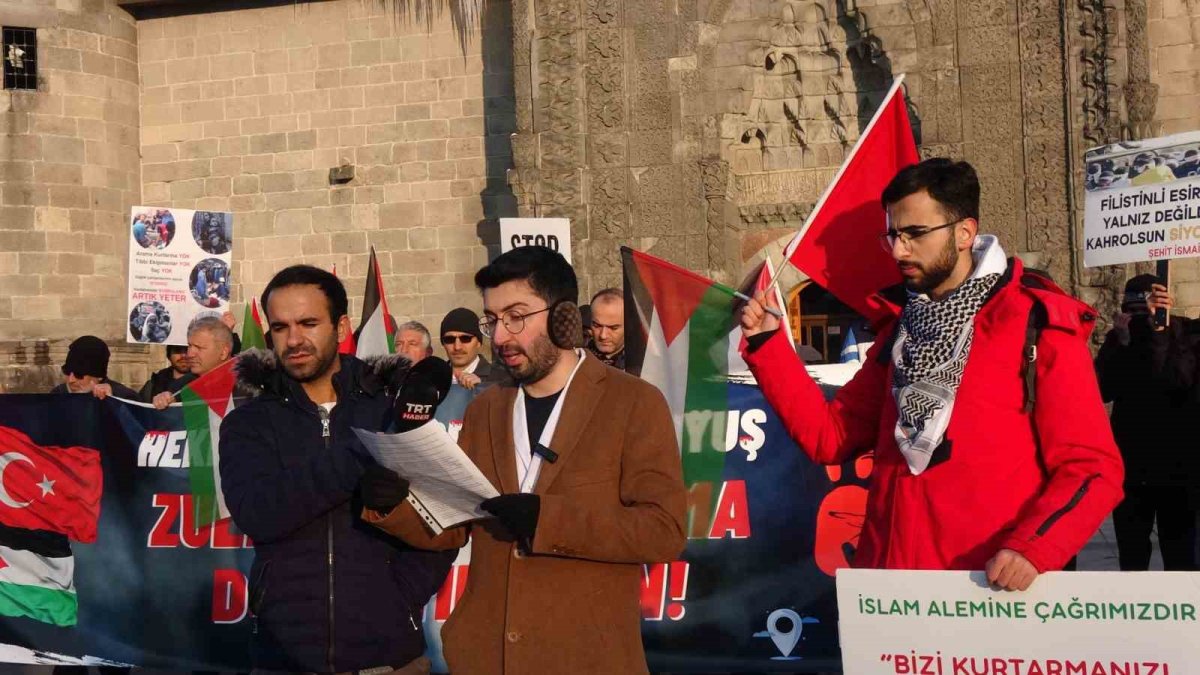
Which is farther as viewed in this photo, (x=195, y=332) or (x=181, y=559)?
(x=195, y=332)

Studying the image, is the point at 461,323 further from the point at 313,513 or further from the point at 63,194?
the point at 63,194

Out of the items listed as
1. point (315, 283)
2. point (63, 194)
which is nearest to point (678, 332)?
point (315, 283)

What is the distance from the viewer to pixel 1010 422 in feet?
12.6

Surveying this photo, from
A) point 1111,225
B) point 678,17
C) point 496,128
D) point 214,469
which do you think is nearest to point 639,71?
point 678,17

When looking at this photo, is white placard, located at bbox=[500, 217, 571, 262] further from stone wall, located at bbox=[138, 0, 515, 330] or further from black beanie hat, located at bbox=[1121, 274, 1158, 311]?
black beanie hat, located at bbox=[1121, 274, 1158, 311]

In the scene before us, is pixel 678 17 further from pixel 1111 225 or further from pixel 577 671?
pixel 577 671

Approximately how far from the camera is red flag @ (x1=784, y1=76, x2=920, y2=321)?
4727 millimetres

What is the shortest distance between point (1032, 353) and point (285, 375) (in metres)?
2.02

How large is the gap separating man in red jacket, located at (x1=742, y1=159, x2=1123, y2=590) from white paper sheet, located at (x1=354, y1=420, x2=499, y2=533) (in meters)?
1.03

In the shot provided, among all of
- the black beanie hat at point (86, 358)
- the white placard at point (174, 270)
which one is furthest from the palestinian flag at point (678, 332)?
the white placard at point (174, 270)

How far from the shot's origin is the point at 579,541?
12.2 feet

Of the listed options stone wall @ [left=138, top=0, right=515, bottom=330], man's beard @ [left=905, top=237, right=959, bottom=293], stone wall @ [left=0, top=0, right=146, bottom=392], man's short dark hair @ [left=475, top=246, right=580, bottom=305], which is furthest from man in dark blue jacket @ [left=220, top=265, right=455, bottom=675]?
stone wall @ [left=0, top=0, right=146, bottom=392]

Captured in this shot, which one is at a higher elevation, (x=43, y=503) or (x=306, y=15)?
(x=306, y=15)

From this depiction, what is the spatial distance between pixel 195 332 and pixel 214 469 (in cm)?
177
